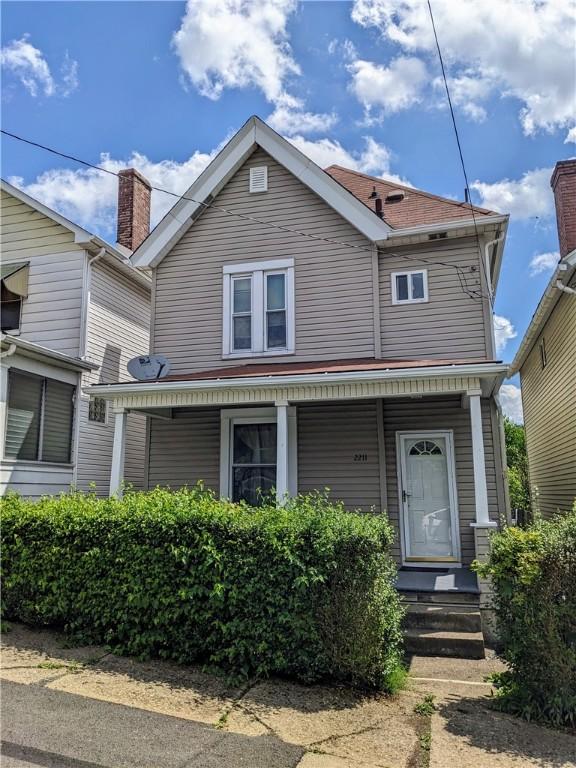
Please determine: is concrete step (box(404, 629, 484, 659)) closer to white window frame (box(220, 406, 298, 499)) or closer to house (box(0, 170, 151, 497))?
white window frame (box(220, 406, 298, 499))

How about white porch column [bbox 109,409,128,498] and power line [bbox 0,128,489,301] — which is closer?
power line [bbox 0,128,489,301]

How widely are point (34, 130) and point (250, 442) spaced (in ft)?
20.5

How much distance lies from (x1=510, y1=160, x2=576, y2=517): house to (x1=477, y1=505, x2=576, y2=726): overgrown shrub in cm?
392

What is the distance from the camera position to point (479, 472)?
7.56m

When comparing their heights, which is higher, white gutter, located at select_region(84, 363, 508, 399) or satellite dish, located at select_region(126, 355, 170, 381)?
satellite dish, located at select_region(126, 355, 170, 381)

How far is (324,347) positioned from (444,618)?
5134mm

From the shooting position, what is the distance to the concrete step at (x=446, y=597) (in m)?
7.09

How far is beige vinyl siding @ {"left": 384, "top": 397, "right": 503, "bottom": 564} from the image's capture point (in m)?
8.82

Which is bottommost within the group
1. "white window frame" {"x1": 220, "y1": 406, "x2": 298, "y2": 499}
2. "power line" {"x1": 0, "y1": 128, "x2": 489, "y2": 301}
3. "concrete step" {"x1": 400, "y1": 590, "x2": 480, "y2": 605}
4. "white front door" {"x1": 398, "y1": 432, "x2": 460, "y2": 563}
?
"concrete step" {"x1": 400, "y1": 590, "x2": 480, "y2": 605}

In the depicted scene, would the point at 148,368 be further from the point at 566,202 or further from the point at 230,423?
the point at 566,202

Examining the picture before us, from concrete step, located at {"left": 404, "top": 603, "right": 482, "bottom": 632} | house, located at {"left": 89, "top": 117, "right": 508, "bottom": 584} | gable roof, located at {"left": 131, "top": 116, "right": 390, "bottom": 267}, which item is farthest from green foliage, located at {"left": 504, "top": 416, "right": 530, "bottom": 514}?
gable roof, located at {"left": 131, "top": 116, "right": 390, "bottom": 267}

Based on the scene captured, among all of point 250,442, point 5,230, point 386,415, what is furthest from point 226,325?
point 5,230

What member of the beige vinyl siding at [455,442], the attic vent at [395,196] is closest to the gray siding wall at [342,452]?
the beige vinyl siding at [455,442]

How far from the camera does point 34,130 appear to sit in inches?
333
